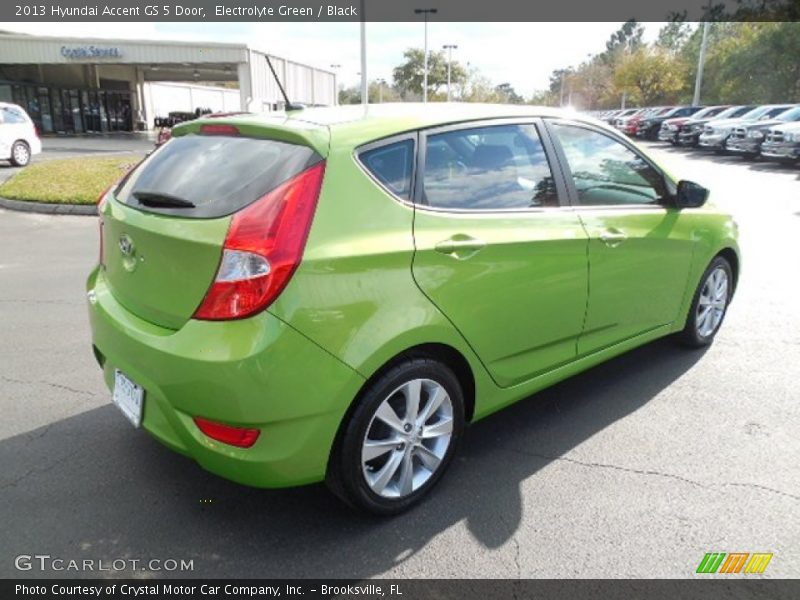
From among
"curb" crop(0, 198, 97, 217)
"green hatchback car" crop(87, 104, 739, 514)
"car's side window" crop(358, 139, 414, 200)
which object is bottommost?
"curb" crop(0, 198, 97, 217)

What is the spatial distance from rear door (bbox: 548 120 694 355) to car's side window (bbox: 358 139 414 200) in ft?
3.30

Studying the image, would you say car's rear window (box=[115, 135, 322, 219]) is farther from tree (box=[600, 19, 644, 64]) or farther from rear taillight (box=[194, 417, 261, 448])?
tree (box=[600, 19, 644, 64])

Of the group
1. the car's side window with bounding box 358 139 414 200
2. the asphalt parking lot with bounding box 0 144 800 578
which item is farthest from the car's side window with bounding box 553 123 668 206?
the asphalt parking lot with bounding box 0 144 800 578

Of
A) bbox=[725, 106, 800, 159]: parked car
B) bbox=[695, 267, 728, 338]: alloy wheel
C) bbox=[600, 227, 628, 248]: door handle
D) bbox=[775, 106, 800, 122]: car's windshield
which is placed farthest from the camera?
bbox=[725, 106, 800, 159]: parked car

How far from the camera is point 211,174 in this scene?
248cm

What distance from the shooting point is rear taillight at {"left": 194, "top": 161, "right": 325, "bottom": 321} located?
6.91 feet

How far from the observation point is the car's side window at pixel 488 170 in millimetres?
2607

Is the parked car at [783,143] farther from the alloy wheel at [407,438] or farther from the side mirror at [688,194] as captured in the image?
the alloy wheel at [407,438]

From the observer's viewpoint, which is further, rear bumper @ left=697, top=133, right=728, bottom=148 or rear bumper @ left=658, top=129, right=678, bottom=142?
rear bumper @ left=658, top=129, right=678, bottom=142

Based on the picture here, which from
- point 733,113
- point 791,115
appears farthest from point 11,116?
point 733,113

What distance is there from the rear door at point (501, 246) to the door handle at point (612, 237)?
0.59ft

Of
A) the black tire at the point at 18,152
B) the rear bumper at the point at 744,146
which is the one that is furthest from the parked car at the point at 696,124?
the black tire at the point at 18,152

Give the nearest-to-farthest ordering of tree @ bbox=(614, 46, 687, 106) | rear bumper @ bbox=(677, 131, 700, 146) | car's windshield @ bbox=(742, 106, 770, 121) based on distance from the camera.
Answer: car's windshield @ bbox=(742, 106, 770, 121)
rear bumper @ bbox=(677, 131, 700, 146)
tree @ bbox=(614, 46, 687, 106)

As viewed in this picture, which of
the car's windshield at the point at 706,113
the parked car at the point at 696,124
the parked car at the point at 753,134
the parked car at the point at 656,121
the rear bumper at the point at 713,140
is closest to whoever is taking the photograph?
the parked car at the point at 753,134
